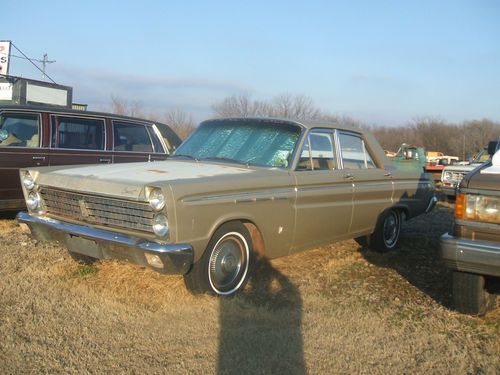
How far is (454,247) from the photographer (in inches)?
148

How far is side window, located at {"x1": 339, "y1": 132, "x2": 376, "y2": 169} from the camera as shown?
5.64 meters

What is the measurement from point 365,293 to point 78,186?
2730 millimetres

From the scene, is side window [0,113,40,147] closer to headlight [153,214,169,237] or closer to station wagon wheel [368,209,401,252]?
headlight [153,214,169,237]

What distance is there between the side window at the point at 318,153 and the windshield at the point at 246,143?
0.51 ft

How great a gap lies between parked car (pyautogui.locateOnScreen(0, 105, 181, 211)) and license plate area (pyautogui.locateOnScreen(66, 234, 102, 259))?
317cm

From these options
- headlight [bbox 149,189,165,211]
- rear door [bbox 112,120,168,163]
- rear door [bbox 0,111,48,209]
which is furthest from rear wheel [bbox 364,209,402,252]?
rear door [bbox 0,111,48,209]

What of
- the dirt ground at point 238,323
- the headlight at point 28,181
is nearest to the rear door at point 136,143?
the dirt ground at point 238,323

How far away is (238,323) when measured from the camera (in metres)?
3.77

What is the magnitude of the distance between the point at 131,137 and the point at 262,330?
5477 millimetres

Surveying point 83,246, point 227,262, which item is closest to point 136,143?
point 83,246

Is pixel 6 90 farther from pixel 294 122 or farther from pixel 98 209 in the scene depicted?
pixel 98 209

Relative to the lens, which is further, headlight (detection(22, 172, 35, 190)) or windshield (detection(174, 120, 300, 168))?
windshield (detection(174, 120, 300, 168))

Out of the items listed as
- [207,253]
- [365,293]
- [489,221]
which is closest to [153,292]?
[207,253]

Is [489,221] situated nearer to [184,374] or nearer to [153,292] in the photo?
[184,374]
